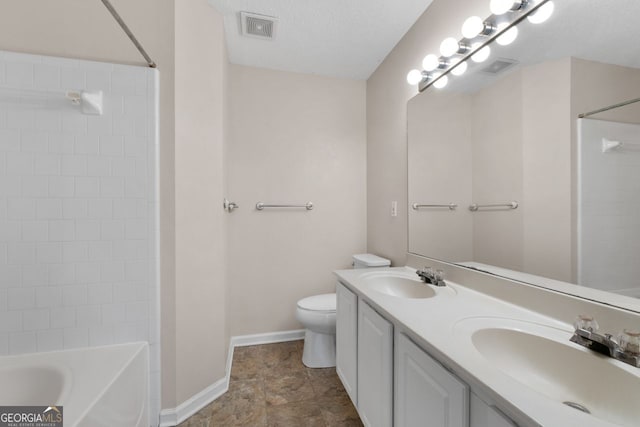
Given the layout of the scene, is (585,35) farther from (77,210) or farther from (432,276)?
(77,210)

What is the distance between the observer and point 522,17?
105cm

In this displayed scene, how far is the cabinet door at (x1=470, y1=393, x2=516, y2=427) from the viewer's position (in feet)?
1.85

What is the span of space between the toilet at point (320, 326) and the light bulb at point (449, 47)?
1.37m

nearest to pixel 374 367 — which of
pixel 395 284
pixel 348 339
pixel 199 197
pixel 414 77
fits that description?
pixel 348 339

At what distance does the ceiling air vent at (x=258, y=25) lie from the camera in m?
1.70

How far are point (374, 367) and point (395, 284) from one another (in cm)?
53

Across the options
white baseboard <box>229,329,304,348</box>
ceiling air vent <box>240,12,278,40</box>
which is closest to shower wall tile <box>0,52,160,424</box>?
ceiling air vent <box>240,12,278,40</box>

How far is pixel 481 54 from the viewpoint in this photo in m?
1.26

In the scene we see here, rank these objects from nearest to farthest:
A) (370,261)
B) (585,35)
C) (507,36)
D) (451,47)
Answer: (585,35), (507,36), (451,47), (370,261)

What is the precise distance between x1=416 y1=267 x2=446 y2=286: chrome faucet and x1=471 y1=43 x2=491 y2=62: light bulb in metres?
1.06

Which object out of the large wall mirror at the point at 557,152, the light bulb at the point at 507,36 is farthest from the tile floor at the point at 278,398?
the light bulb at the point at 507,36

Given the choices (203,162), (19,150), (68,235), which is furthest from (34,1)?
(68,235)

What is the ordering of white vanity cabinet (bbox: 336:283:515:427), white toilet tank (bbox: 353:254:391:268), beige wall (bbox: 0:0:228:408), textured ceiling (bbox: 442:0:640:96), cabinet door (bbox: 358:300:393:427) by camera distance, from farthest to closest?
white toilet tank (bbox: 353:254:391:268) < beige wall (bbox: 0:0:228:408) < cabinet door (bbox: 358:300:393:427) < textured ceiling (bbox: 442:0:640:96) < white vanity cabinet (bbox: 336:283:515:427)

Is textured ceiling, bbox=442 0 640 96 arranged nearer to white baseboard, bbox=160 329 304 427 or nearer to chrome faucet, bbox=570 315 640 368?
chrome faucet, bbox=570 315 640 368
